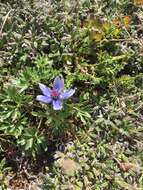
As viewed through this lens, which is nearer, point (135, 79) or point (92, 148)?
point (92, 148)

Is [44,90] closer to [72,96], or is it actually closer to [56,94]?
[56,94]

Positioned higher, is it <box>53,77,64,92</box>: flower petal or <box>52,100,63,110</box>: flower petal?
<box>53,77,64,92</box>: flower petal

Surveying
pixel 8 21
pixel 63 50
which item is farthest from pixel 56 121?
pixel 8 21

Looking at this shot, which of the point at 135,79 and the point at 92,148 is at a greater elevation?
the point at 135,79

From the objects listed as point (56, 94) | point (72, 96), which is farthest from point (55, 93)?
point (72, 96)

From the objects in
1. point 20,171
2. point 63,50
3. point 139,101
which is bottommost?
point 20,171

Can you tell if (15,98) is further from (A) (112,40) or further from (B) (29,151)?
(A) (112,40)
